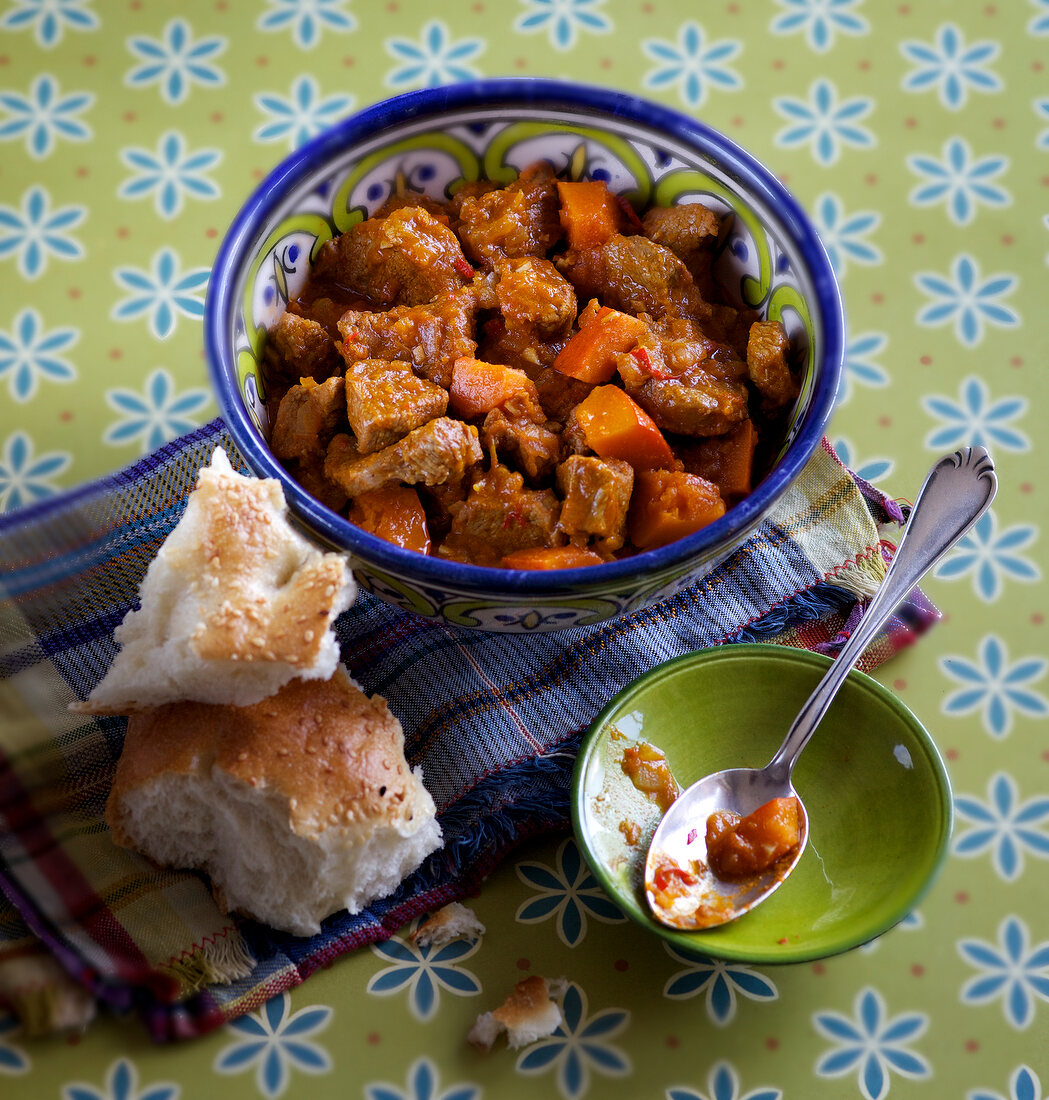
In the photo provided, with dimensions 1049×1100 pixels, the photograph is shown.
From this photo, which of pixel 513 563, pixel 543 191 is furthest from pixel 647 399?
pixel 543 191

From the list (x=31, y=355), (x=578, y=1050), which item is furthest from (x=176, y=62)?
(x=578, y=1050)

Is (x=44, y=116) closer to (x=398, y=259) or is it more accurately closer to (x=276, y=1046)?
(x=398, y=259)

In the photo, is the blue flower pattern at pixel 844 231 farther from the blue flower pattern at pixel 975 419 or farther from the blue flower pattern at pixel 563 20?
the blue flower pattern at pixel 563 20

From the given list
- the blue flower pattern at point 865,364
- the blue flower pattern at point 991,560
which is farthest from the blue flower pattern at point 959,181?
the blue flower pattern at point 991,560

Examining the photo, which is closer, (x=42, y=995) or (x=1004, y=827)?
(x=42, y=995)

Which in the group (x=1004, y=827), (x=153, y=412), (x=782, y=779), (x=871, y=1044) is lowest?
(x=871, y=1044)

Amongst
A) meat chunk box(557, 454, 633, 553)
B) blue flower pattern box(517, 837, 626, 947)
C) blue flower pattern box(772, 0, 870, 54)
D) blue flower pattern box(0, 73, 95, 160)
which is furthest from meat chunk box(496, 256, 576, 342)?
blue flower pattern box(772, 0, 870, 54)

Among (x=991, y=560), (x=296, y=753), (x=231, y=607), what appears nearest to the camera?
(x=231, y=607)

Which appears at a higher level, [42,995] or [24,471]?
[24,471]
